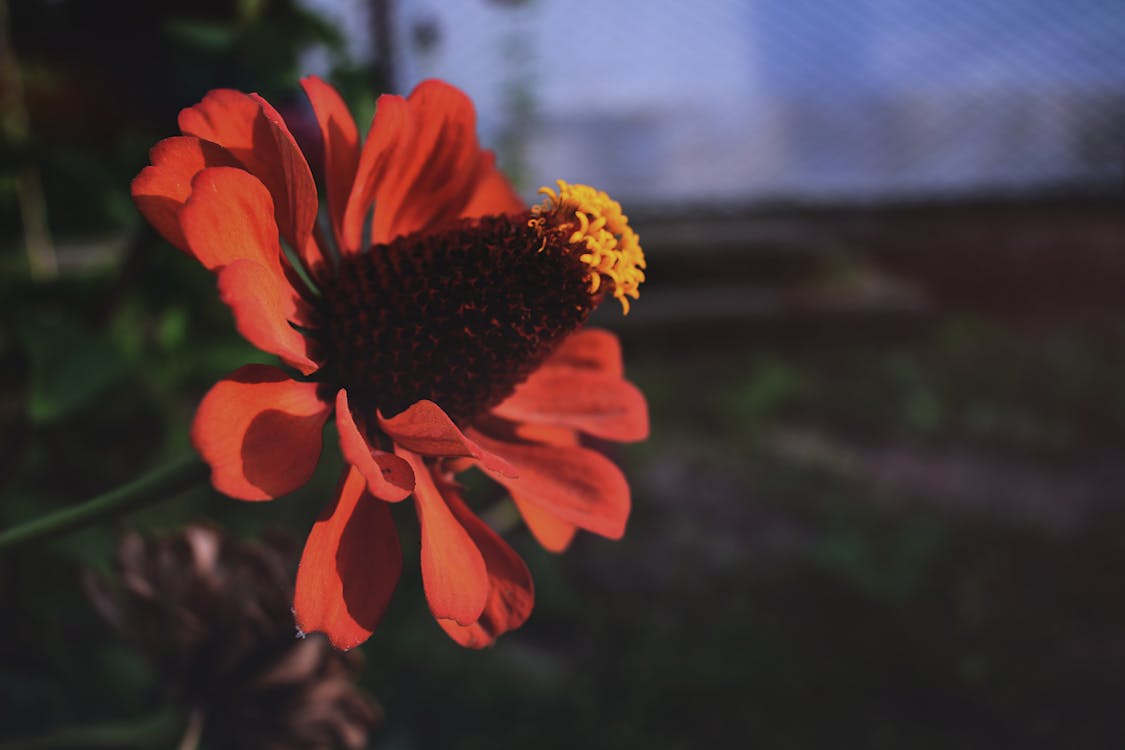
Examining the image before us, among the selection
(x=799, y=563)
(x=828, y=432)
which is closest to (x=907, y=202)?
(x=828, y=432)

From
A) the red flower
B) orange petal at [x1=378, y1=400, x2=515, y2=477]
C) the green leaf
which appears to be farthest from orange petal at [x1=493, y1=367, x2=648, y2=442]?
the green leaf

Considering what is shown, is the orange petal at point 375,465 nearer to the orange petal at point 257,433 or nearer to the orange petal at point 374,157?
the orange petal at point 257,433

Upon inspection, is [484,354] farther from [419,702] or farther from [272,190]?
[419,702]

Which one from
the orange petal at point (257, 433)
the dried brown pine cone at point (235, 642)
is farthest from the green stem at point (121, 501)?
the dried brown pine cone at point (235, 642)

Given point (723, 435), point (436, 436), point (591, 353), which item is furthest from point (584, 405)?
point (723, 435)

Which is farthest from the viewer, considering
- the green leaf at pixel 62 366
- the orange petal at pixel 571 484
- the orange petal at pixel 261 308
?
the green leaf at pixel 62 366

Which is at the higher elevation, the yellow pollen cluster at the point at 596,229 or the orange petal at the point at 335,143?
the orange petal at the point at 335,143

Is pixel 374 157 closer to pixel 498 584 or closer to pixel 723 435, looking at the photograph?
pixel 498 584
